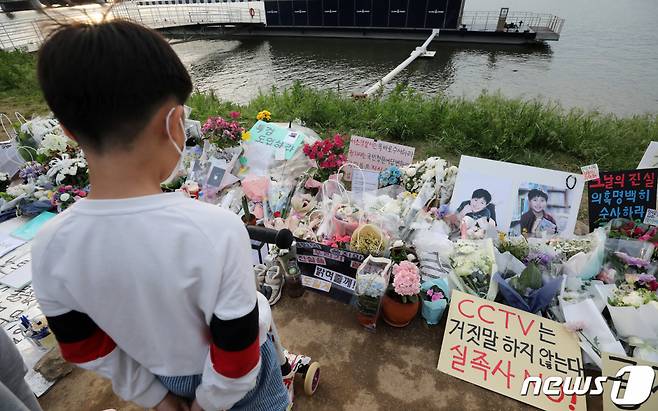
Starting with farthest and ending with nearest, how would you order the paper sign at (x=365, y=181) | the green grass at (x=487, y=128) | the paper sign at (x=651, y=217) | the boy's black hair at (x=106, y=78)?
1. the green grass at (x=487, y=128)
2. the paper sign at (x=365, y=181)
3. the paper sign at (x=651, y=217)
4. the boy's black hair at (x=106, y=78)

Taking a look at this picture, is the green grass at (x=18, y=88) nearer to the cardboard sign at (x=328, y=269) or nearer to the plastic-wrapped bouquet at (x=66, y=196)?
the plastic-wrapped bouquet at (x=66, y=196)

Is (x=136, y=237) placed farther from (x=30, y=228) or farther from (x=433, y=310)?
(x=30, y=228)

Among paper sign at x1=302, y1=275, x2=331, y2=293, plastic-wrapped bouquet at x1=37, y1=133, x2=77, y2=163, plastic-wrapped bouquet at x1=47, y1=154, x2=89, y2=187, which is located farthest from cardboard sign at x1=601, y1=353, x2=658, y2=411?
plastic-wrapped bouquet at x1=37, y1=133, x2=77, y2=163

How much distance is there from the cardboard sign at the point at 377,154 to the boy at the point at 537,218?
128cm

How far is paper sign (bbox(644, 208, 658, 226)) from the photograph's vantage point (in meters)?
2.88

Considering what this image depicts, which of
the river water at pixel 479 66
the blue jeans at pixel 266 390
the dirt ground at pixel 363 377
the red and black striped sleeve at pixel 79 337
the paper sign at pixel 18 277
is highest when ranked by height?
the red and black striped sleeve at pixel 79 337

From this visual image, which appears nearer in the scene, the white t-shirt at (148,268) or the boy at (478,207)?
the white t-shirt at (148,268)

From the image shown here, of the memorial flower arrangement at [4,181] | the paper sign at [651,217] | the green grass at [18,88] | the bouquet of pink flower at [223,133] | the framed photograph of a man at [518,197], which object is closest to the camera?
the paper sign at [651,217]

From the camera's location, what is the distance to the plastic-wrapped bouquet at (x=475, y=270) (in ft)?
8.55

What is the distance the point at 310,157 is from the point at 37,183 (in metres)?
3.33

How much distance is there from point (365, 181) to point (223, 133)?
5.86ft

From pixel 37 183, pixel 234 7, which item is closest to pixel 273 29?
pixel 234 7

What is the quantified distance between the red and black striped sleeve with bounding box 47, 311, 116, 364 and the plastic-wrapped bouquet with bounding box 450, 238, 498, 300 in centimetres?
239

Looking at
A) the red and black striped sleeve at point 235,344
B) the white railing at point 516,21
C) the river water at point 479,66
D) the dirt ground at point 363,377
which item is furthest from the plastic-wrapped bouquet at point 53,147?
the white railing at point 516,21
